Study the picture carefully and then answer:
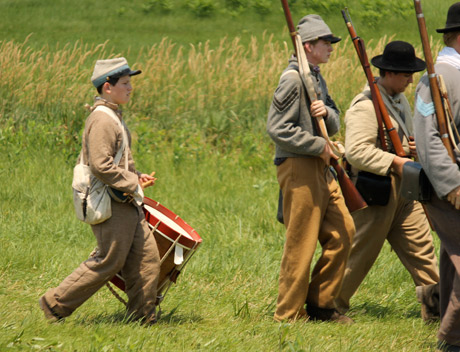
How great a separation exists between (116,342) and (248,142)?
23.4 ft

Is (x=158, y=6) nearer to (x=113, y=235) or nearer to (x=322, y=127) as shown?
(x=322, y=127)

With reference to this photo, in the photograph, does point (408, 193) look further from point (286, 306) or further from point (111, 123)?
point (111, 123)

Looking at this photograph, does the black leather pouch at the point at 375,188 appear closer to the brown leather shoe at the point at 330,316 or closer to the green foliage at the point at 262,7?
the brown leather shoe at the point at 330,316

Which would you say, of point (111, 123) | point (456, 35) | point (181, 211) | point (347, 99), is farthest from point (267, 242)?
point (347, 99)

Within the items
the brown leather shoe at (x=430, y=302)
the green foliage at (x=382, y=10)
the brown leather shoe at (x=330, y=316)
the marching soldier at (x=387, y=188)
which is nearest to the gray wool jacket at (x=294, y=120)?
the marching soldier at (x=387, y=188)

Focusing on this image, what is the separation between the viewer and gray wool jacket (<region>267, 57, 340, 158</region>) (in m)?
5.42

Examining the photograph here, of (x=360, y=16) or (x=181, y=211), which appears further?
(x=360, y=16)

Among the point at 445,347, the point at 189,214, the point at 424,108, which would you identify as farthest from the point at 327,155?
the point at 189,214

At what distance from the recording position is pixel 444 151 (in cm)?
460

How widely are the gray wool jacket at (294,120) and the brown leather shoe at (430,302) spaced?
4.36 ft

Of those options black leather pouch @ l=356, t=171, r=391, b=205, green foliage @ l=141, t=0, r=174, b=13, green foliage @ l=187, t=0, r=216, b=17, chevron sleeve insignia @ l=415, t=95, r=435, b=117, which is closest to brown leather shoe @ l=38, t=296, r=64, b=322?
black leather pouch @ l=356, t=171, r=391, b=205

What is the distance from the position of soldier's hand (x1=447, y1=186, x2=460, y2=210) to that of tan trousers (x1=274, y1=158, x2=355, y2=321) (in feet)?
3.72

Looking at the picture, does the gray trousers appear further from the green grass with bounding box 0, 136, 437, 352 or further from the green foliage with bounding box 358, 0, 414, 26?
the green foliage with bounding box 358, 0, 414, 26

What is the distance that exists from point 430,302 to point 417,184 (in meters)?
1.37
